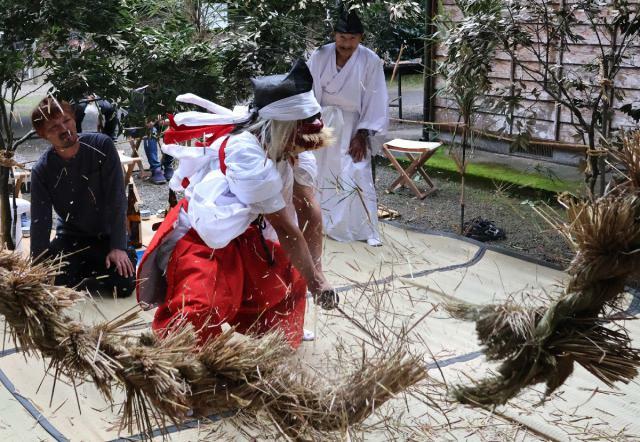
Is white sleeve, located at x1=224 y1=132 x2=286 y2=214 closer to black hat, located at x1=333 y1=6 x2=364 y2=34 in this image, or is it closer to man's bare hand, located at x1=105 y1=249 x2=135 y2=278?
man's bare hand, located at x1=105 y1=249 x2=135 y2=278

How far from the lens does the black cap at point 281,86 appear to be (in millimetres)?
2734

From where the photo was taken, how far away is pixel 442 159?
7730 millimetres

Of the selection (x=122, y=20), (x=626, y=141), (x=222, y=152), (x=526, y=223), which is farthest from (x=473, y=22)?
(x=626, y=141)

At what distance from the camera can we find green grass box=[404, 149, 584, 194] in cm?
661

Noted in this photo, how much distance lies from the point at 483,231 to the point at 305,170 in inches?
97.8

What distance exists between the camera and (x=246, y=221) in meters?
2.82

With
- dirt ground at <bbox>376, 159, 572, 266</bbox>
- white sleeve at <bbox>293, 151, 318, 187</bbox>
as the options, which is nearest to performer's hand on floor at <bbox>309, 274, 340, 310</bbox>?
white sleeve at <bbox>293, 151, 318, 187</bbox>

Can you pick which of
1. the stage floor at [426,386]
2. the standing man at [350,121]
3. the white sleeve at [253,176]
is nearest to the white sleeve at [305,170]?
the white sleeve at [253,176]

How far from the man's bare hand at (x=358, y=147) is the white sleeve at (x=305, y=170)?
1975mm

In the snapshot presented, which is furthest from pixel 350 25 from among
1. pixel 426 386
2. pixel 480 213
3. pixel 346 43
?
pixel 426 386

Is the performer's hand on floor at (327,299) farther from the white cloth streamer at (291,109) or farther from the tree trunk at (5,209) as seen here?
the tree trunk at (5,209)

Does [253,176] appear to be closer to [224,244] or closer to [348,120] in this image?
[224,244]

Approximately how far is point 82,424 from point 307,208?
3.51 feet

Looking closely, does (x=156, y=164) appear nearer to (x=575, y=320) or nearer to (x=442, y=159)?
(x=442, y=159)
